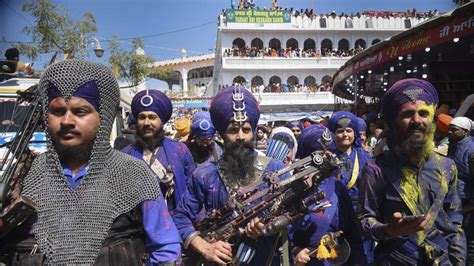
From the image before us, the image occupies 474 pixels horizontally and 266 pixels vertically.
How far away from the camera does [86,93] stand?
2133 mm

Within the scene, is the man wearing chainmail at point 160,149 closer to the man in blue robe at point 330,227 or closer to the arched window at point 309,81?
the man in blue robe at point 330,227

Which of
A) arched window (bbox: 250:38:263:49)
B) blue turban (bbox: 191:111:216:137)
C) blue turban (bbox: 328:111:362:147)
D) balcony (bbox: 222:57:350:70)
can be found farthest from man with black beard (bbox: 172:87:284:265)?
arched window (bbox: 250:38:263:49)

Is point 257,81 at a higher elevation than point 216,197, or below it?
higher

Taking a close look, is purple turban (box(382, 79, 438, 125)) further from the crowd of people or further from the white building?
the white building

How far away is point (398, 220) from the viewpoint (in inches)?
92.8

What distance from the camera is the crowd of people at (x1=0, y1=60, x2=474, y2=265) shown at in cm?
208

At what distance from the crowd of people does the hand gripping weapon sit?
7cm

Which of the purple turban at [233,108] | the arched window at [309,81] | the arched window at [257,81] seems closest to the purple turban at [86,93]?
the purple turban at [233,108]

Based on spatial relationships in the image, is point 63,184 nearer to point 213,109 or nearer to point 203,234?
point 203,234

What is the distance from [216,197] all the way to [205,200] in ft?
0.36

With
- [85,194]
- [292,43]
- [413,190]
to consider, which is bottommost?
[413,190]

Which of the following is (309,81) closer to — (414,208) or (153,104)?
(153,104)

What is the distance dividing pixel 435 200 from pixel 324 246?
847 millimetres

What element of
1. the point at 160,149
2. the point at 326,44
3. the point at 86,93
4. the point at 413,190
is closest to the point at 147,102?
the point at 160,149
